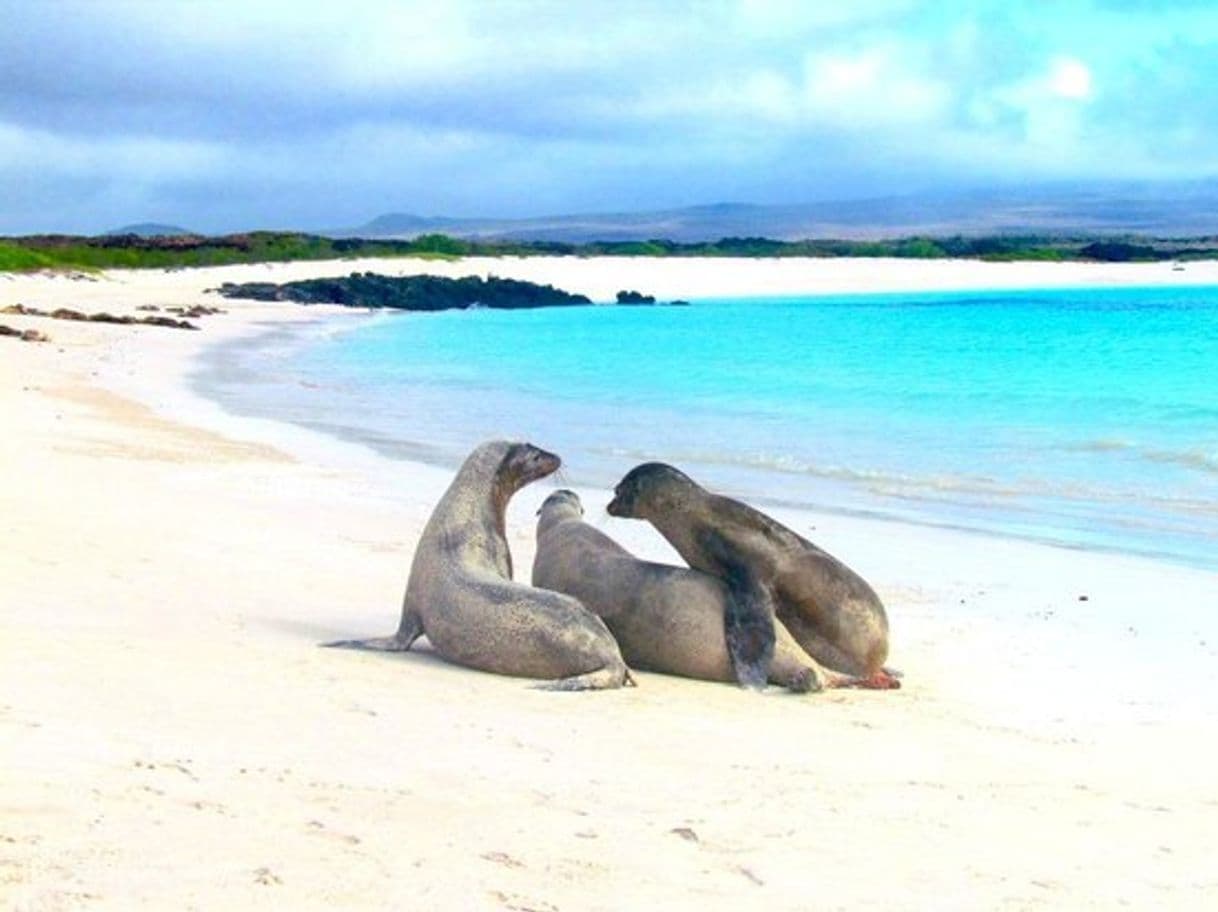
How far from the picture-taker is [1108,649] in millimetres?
8828

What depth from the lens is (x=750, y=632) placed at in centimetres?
812

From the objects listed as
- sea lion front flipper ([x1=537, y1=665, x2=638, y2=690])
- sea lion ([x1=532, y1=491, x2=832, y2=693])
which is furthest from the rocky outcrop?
sea lion front flipper ([x1=537, y1=665, x2=638, y2=690])

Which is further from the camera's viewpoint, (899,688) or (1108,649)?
(1108,649)

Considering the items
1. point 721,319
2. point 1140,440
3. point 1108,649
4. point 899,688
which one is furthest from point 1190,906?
point 721,319

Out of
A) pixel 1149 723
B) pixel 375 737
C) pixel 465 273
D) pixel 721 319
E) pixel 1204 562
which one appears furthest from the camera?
pixel 465 273

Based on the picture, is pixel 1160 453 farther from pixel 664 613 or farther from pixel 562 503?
pixel 664 613

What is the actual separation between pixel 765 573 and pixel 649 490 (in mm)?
692

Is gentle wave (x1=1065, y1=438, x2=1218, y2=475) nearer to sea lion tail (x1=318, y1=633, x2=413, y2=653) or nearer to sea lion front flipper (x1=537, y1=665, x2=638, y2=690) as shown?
sea lion front flipper (x1=537, y1=665, x2=638, y2=690)

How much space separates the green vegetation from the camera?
2662 inches

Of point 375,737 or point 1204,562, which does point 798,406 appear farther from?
point 375,737

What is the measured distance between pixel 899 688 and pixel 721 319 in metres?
50.0

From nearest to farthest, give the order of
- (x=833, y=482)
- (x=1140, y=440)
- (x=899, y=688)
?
(x=899, y=688) < (x=833, y=482) < (x=1140, y=440)

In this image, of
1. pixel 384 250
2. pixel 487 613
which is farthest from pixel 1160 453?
pixel 384 250

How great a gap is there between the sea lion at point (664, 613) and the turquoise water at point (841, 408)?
445cm
